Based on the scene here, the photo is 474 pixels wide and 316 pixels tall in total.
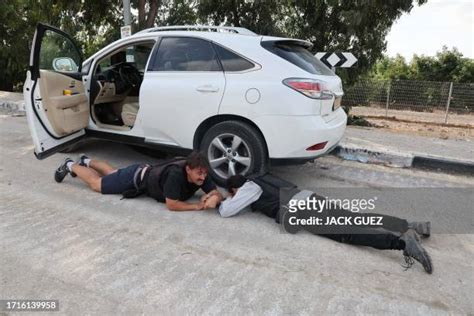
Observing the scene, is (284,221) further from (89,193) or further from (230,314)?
(89,193)

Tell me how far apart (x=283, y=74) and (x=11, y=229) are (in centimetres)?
289

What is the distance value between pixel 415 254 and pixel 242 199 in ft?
5.07

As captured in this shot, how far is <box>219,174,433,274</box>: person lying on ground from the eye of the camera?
3.12 metres

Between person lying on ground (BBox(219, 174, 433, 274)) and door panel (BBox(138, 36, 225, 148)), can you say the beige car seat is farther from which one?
person lying on ground (BBox(219, 174, 433, 274))

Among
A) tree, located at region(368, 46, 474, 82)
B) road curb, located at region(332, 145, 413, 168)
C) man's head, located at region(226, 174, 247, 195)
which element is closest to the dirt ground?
road curb, located at region(332, 145, 413, 168)

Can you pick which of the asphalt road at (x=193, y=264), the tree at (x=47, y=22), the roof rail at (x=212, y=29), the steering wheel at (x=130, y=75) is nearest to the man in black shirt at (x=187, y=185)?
the asphalt road at (x=193, y=264)

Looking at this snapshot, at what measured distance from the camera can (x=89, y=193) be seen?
4285 mm

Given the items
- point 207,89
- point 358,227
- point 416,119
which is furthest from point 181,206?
point 416,119

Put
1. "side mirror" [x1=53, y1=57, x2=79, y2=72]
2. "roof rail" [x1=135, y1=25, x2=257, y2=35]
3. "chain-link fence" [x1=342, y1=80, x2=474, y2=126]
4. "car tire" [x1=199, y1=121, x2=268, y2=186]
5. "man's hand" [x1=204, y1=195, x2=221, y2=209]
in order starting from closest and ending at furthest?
1. "man's hand" [x1=204, y1=195, x2=221, y2=209]
2. "car tire" [x1=199, y1=121, x2=268, y2=186]
3. "roof rail" [x1=135, y1=25, x2=257, y2=35]
4. "side mirror" [x1=53, y1=57, x2=79, y2=72]
5. "chain-link fence" [x1=342, y1=80, x2=474, y2=126]

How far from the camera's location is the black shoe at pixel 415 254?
2.96 metres

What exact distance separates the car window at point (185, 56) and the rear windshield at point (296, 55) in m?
0.63

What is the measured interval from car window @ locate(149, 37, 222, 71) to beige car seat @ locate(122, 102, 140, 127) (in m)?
0.77

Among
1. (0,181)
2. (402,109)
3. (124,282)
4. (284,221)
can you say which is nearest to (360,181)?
(284,221)

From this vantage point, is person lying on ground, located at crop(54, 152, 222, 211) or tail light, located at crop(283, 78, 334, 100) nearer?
person lying on ground, located at crop(54, 152, 222, 211)
